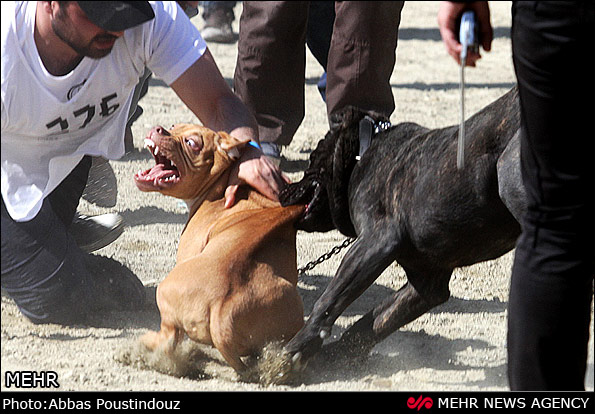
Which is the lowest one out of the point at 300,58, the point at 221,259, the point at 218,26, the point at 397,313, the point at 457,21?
the point at 218,26

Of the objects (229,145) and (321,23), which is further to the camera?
(321,23)

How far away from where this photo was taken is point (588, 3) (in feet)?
6.48

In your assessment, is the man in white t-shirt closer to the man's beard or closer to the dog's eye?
the man's beard

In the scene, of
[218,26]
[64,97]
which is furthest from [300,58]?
[218,26]

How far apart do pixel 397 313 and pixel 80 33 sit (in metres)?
1.46

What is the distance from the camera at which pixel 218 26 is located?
29.5 feet

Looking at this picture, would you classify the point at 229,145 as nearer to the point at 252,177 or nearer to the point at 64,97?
the point at 252,177

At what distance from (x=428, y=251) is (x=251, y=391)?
2.45 feet

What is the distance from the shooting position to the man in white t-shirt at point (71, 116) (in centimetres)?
275

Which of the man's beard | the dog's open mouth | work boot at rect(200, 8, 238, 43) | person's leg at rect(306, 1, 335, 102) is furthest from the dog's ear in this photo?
work boot at rect(200, 8, 238, 43)

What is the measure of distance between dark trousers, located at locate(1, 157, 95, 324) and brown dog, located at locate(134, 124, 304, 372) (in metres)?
0.42

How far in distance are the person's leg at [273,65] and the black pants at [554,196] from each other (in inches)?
110
